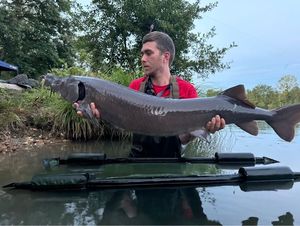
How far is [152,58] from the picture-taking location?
3.69 metres

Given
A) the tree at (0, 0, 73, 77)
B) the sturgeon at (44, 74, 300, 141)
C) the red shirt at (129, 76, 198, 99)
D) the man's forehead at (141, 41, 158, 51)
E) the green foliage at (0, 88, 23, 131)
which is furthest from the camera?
the tree at (0, 0, 73, 77)

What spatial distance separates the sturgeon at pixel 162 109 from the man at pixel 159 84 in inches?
14.1

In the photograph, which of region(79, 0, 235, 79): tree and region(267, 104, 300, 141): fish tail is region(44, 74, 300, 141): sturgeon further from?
region(79, 0, 235, 79): tree

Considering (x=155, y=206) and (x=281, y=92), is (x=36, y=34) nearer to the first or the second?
(x=281, y=92)

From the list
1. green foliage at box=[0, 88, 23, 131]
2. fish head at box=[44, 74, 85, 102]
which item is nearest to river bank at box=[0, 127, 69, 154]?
green foliage at box=[0, 88, 23, 131]

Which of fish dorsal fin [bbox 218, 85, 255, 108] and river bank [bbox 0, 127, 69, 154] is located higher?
fish dorsal fin [bbox 218, 85, 255, 108]

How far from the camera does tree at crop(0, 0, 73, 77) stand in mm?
31047

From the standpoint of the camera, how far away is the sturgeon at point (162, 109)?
316cm

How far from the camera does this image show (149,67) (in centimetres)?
372

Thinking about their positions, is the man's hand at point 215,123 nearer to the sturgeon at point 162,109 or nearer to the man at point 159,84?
the sturgeon at point 162,109

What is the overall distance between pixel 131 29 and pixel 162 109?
14.1m

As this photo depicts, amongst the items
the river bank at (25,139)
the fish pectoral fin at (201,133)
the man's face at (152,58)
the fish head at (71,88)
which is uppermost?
the man's face at (152,58)

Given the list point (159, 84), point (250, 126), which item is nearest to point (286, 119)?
point (250, 126)

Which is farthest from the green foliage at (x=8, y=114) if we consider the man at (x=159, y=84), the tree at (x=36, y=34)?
the tree at (x=36, y=34)
